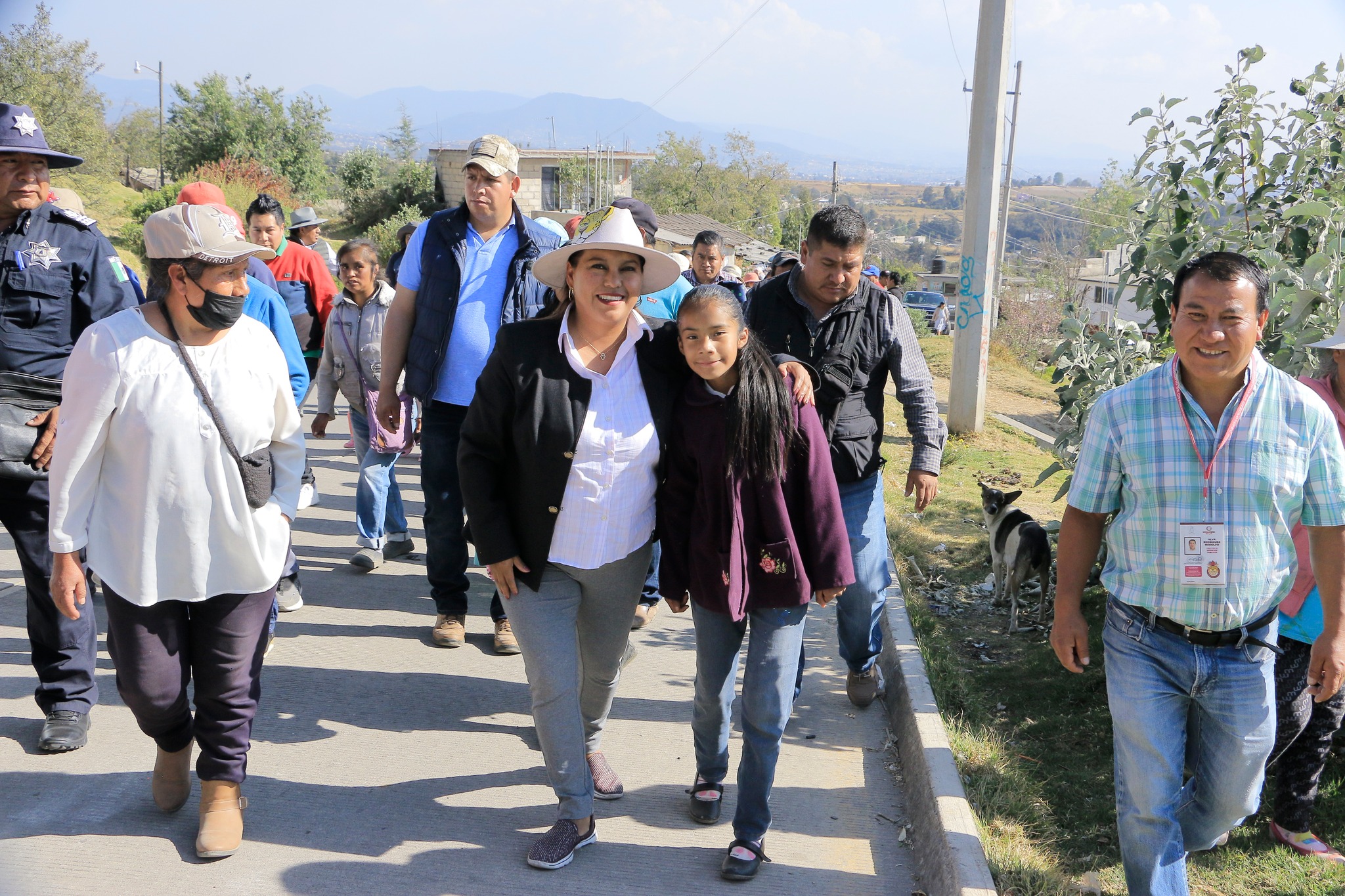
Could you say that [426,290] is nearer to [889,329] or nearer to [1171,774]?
[889,329]

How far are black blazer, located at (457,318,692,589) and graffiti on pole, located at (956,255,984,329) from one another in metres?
9.32

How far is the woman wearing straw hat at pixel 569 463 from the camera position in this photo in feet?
10.8

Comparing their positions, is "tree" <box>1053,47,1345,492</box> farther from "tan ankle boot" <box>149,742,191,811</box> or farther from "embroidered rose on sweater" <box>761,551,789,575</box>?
"tan ankle boot" <box>149,742,191,811</box>

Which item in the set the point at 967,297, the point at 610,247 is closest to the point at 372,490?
the point at 610,247

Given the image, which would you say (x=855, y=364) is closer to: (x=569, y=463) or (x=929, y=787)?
(x=569, y=463)

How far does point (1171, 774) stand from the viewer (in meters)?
2.93

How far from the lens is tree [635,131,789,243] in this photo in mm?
83500

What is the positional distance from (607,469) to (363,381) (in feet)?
12.8

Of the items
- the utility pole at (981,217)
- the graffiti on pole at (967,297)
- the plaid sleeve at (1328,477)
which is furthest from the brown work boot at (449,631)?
the graffiti on pole at (967,297)

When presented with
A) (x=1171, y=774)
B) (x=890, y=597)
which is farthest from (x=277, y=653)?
(x=1171, y=774)

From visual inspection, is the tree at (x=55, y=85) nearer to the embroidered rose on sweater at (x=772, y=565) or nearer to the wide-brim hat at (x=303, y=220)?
the wide-brim hat at (x=303, y=220)

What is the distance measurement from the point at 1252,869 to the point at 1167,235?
10.1 feet

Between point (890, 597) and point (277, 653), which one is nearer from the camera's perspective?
point (277, 653)

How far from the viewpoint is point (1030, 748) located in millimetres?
4586
